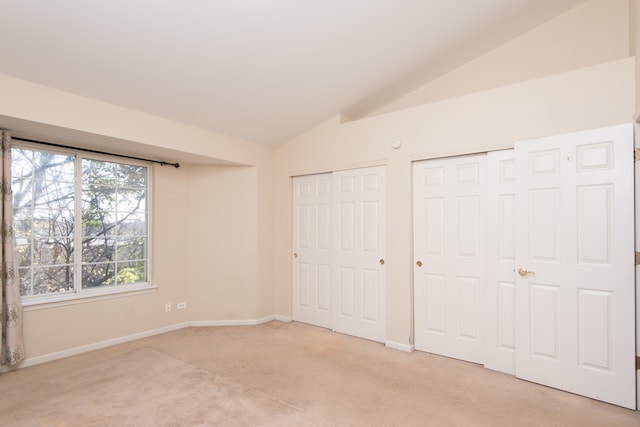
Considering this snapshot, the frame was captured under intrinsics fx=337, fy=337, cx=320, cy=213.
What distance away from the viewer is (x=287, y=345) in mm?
3783

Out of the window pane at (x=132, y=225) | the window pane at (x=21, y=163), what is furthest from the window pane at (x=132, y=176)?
the window pane at (x=21, y=163)

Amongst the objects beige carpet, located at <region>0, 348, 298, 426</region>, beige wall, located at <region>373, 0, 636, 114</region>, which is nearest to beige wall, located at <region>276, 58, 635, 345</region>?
beige wall, located at <region>373, 0, 636, 114</region>

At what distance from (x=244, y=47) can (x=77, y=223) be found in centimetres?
261

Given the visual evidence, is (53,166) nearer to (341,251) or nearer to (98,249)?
(98,249)

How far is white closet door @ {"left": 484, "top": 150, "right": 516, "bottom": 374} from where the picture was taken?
10.0 ft

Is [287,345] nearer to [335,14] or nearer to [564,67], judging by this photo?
[335,14]

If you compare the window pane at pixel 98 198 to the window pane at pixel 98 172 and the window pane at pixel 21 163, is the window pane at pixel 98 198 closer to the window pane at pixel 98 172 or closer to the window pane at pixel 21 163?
the window pane at pixel 98 172

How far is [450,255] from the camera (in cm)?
345

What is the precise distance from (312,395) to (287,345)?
1.16 m

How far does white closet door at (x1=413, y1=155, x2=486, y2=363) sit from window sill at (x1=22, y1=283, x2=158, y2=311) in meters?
3.28

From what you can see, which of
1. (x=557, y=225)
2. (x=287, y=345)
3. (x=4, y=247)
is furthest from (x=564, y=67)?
(x=4, y=247)

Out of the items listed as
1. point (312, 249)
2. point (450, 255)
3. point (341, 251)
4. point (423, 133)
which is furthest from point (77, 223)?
point (450, 255)

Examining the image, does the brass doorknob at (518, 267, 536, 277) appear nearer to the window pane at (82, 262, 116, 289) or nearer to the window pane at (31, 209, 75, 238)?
the window pane at (82, 262, 116, 289)

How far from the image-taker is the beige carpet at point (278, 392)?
233 cm
